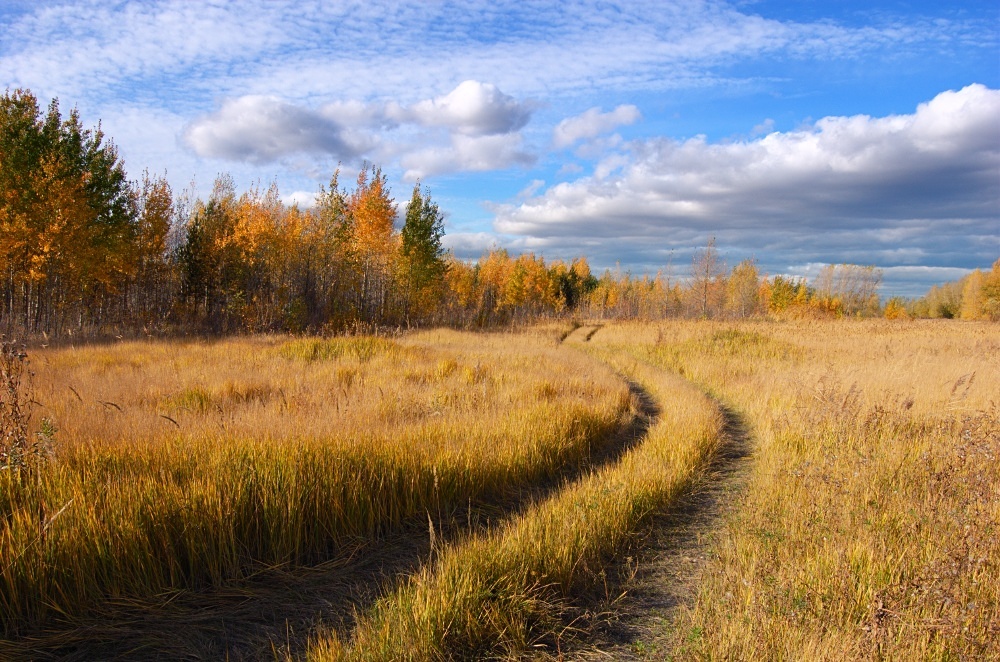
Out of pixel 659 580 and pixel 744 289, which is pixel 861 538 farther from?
pixel 744 289

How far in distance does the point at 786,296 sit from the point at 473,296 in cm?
5791

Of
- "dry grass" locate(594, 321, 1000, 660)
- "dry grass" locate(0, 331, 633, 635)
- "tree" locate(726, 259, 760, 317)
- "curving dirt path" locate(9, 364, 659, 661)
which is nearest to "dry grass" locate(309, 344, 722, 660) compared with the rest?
"curving dirt path" locate(9, 364, 659, 661)

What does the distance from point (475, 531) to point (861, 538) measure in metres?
2.96

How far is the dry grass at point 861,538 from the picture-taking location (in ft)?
8.60

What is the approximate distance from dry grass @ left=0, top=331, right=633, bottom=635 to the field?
23 millimetres

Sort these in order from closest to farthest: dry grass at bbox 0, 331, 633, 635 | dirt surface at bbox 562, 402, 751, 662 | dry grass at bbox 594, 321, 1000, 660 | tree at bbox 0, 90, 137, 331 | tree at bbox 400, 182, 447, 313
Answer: dry grass at bbox 594, 321, 1000, 660, dirt surface at bbox 562, 402, 751, 662, dry grass at bbox 0, 331, 633, 635, tree at bbox 0, 90, 137, 331, tree at bbox 400, 182, 447, 313

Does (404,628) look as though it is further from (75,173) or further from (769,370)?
(75,173)

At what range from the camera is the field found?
2.81m

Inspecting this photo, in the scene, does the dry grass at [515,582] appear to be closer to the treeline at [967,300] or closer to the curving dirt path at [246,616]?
the curving dirt path at [246,616]

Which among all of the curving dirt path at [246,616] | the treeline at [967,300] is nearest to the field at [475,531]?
the curving dirt path at [246,616]

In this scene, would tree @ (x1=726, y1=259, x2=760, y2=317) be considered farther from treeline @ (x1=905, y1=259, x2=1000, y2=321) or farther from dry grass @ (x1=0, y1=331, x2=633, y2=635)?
dry grass @ (x1=0, y1=331, x2=633, y2=635)

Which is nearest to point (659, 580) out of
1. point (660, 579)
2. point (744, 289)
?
point (660, 579)

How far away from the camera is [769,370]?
13.2 metres

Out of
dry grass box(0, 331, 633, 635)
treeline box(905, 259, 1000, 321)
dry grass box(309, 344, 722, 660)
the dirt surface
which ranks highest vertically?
treeline box(905, 259, 1000, 321)
